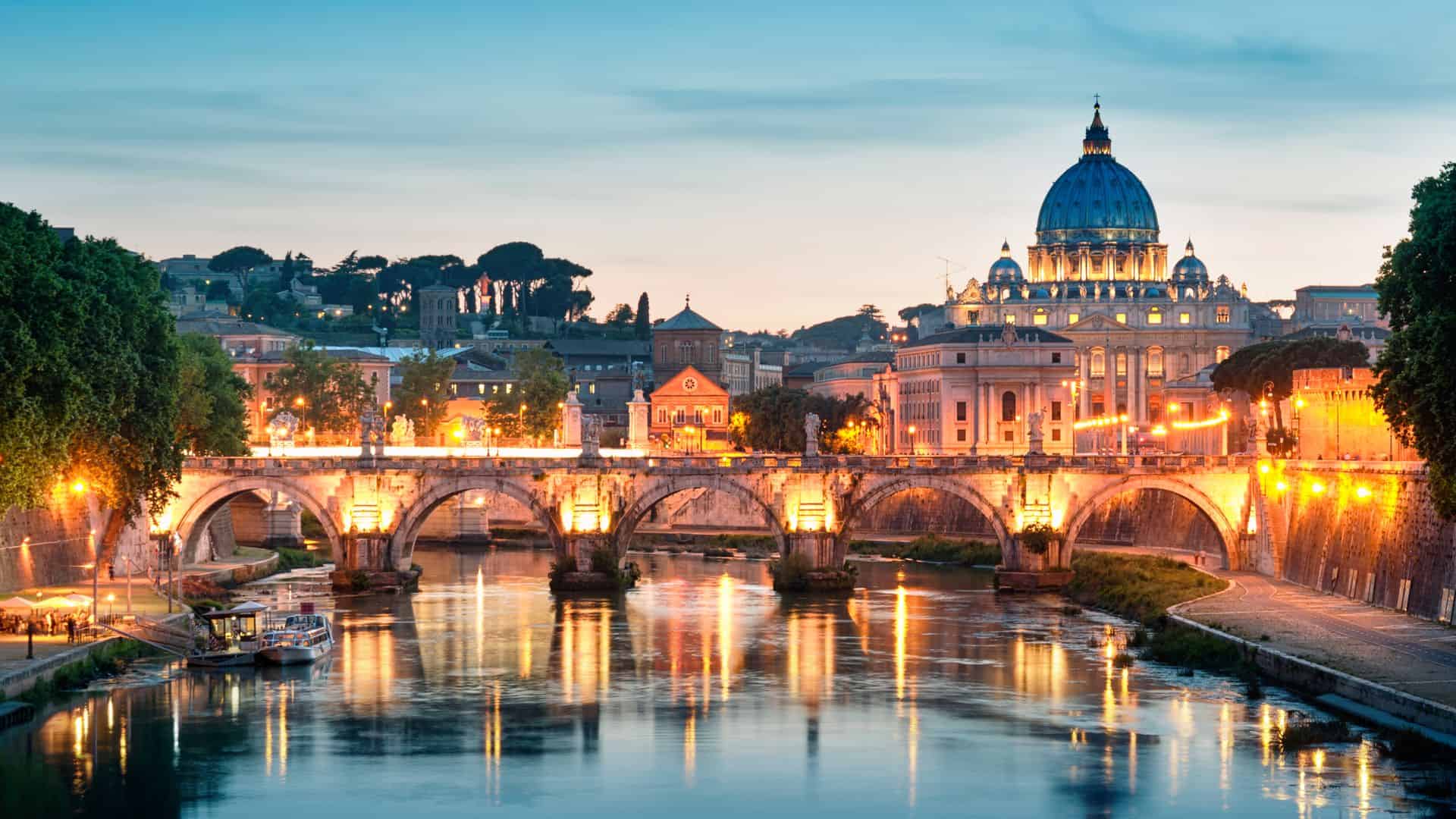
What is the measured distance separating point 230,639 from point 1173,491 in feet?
117

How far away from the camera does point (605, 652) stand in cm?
6656

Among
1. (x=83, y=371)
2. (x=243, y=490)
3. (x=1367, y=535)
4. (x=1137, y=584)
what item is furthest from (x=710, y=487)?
(x=83, y=371)

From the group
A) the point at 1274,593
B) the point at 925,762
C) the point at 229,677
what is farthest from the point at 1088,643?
the point at 229,677

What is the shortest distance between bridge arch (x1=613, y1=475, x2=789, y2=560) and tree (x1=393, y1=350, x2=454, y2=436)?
223 feet

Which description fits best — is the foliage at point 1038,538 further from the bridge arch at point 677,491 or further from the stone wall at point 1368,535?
the bridge arch at point 677,491

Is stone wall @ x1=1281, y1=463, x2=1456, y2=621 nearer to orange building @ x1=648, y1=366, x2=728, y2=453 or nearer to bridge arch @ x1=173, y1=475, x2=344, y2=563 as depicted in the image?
bridge arch @ x1=173, y1=475, x2=344, y2=563

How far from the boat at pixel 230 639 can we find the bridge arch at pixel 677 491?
69.7ft

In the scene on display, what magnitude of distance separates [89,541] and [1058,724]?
118 feet

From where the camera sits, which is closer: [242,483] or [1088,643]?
[1088,643]

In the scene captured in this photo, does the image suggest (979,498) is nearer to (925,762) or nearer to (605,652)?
(605,652)

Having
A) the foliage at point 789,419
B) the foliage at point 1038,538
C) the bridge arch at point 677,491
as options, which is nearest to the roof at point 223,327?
the foliage at point 789,419

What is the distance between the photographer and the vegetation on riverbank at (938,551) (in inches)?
3866

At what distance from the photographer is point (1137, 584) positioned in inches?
3078

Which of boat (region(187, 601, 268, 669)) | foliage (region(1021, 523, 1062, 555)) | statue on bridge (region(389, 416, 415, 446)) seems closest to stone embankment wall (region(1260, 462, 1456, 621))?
foliage (region(1021, 523, 1062, 555))
